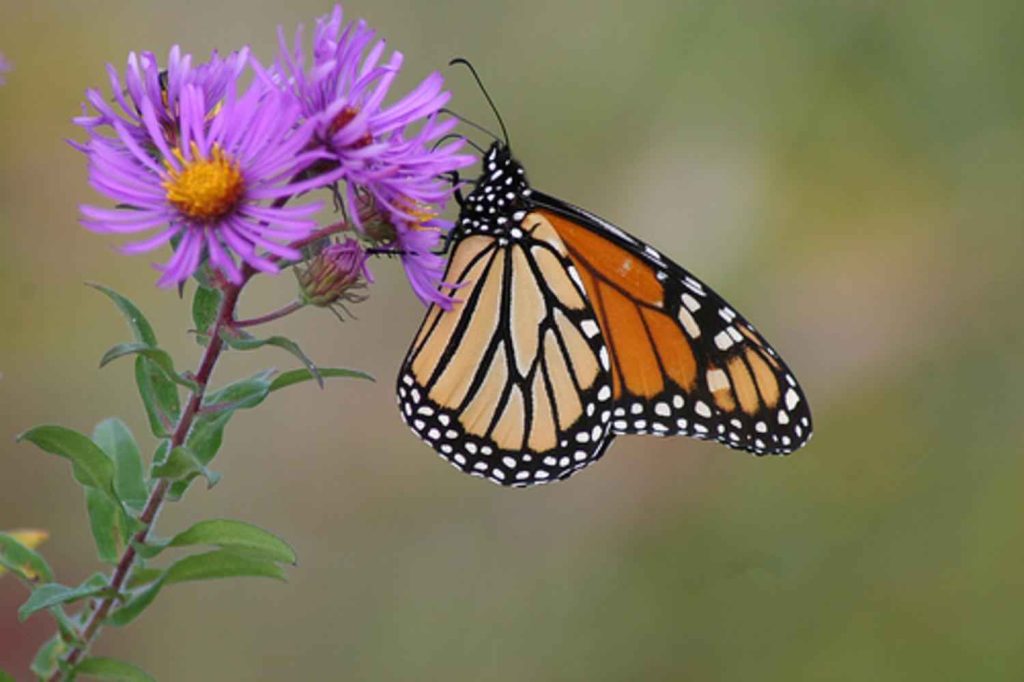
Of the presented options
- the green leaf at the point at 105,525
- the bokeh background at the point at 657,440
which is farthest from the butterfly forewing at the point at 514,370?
the bokeh background at the point at 657,440

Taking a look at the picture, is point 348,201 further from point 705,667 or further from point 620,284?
point 705,667

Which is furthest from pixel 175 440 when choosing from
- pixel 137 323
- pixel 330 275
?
pixel 330 275

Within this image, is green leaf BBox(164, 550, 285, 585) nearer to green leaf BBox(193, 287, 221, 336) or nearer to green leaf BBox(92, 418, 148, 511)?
green leaf BBox(92, 418, 148, 511)

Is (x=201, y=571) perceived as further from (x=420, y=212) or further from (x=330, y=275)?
(x=420, y=212)

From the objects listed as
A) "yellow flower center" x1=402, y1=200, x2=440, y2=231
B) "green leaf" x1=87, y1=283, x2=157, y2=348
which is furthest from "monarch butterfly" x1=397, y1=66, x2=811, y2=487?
"green leaf" x1=87, y1=283, x2=157, y2=348

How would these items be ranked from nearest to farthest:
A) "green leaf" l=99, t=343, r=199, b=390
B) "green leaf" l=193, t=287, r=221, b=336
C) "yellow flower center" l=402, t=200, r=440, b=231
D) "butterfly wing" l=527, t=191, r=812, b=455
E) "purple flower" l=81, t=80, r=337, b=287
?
A: "green leaf" l=99, t=343, r=199, b=390 < "purple flower" l=81, t=80, r=337, b=287 < "green leaf" l=193, t=287, r=221, b=336 < "yellow flower center" l=402, t=200, r=440, b=231 < "butterfly wing" l=527, t=191, r=812, b=455

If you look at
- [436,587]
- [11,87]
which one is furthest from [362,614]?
[11,87]
